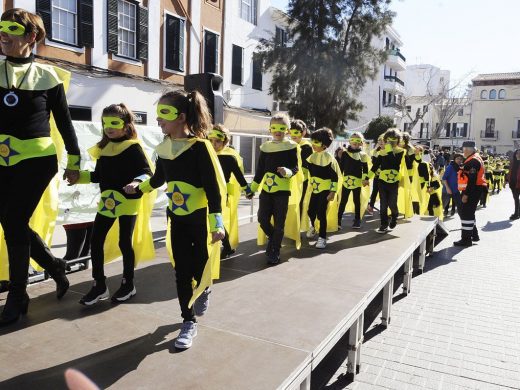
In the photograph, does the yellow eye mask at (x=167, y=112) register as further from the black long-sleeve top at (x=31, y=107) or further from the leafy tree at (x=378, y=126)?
the leafy tree at (x=378, y=126)

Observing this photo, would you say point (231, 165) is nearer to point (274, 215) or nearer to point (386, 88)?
point (274, 215)

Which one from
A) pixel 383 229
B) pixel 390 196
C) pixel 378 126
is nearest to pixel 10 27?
pixel 383 229

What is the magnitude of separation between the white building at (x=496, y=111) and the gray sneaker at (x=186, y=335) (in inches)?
2499

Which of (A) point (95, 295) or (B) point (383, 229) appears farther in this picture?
(B) point (383, 229)

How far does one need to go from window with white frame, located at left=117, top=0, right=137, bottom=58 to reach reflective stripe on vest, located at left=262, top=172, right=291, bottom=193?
10.6 metres

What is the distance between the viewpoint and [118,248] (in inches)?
155

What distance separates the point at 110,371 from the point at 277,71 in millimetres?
18195

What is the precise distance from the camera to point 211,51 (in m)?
18.1

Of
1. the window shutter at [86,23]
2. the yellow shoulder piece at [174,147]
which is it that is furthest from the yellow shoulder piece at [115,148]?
the window shutter at [86,23]

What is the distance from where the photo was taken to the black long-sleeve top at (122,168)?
356 cm

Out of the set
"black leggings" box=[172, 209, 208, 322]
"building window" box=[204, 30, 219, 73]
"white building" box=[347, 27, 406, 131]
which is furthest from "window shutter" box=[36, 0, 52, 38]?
"white building" box=[347, 27, 406, 131]

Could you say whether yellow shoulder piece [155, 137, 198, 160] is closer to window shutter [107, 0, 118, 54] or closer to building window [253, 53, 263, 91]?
window shutter [107, 0, 118, 54]

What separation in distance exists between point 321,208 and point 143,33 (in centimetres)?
1103

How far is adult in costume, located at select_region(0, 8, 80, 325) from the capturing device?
2.86 m
